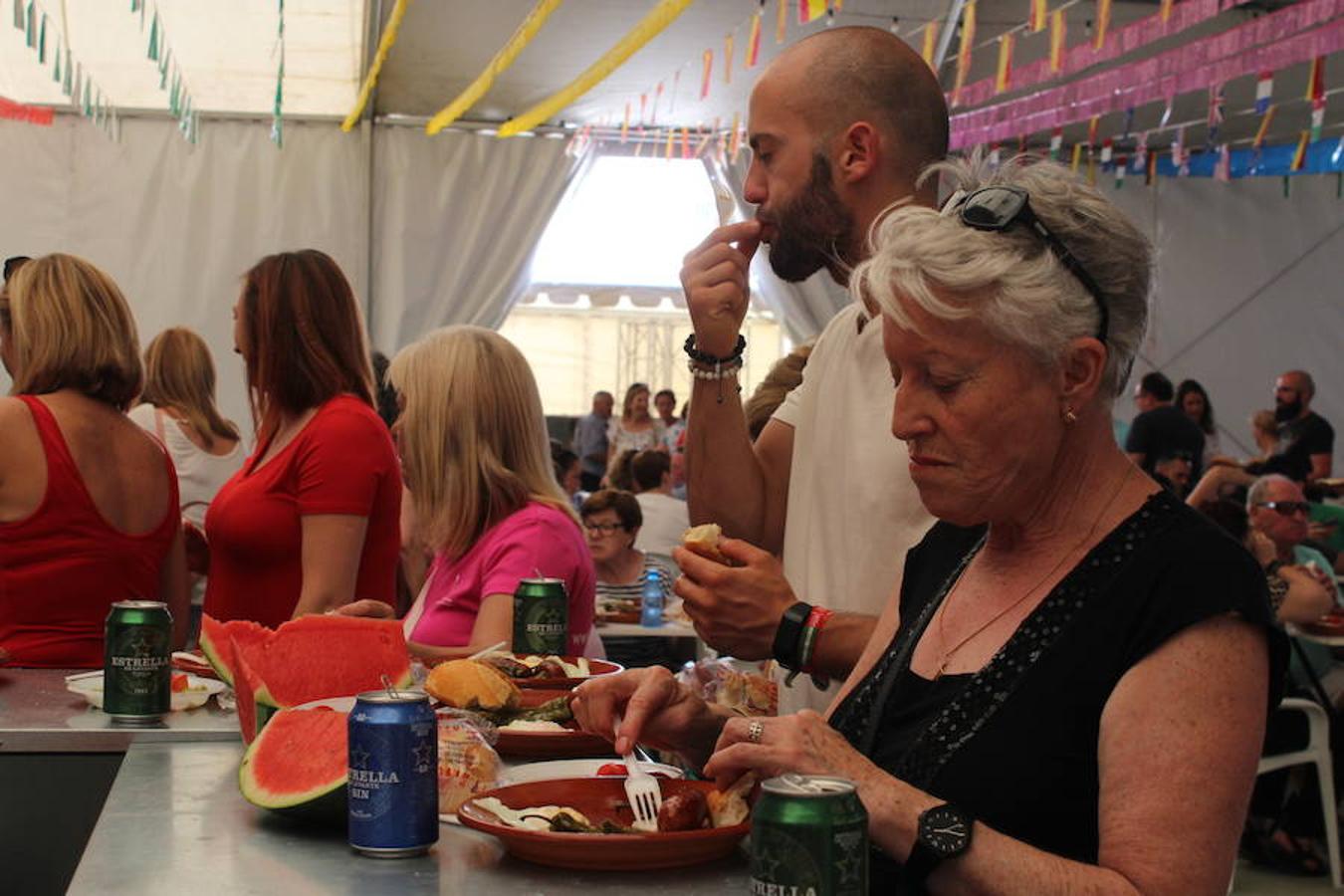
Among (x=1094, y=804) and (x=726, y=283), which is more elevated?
(x=726, y=283)

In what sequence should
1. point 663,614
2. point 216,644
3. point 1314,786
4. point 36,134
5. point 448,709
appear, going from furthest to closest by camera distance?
point 36,134 < point 663,614 < point 1314,786 < point 216,644 < point 448,709

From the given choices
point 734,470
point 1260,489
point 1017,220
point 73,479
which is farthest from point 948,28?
point 1017,220

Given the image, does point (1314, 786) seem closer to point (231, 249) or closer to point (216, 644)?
point (216, 644)

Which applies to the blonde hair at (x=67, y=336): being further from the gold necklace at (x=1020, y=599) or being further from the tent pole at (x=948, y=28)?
the tent pole at (x=948, y=28)

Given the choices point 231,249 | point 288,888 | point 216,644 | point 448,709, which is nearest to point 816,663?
point 448,709

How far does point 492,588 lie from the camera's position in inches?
118

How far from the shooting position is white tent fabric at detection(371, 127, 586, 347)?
1009cm

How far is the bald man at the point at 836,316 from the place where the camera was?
2.09m

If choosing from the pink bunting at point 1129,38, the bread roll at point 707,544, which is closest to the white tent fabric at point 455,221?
the pink bunting at point 1129,38

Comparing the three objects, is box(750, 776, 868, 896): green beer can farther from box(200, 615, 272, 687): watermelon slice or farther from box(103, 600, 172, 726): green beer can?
box(103, 600, 172, 726): green beer can

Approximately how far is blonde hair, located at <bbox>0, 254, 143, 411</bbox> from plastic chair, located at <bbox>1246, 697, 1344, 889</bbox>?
3.69 meters

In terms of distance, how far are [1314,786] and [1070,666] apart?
432 cm

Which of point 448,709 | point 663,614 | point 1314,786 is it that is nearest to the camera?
point 448,709

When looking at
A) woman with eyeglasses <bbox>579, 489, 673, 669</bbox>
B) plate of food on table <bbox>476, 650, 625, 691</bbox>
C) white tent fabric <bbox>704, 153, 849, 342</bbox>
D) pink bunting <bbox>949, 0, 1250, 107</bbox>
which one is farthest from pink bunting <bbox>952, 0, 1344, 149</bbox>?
plate of food on table <bbox>476, 650, 625, 691</bbox>
